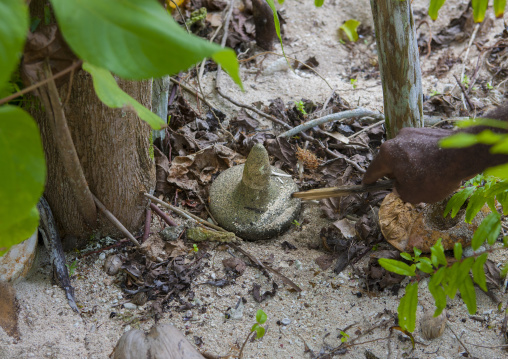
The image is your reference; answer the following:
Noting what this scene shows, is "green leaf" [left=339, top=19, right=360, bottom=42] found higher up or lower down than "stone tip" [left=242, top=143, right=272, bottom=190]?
higher up

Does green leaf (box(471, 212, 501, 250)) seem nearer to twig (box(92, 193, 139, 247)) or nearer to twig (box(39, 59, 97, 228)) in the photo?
twig (box(39, 59, 97, 228))

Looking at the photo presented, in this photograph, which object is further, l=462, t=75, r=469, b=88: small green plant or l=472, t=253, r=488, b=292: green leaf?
l=462, t=75, r=469, b=88: small green plant

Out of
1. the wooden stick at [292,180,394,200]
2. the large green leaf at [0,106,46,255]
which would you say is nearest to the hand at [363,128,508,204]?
the wooden stick at [292,180,394,200]

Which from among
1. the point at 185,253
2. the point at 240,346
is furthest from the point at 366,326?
the point at 185,253

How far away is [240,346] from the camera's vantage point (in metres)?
2.05

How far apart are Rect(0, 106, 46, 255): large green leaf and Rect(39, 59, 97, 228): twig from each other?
11.3 inches

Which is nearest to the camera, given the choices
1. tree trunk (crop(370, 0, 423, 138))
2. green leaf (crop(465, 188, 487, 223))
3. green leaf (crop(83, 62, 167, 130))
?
green leaf (crop(83, 62, 167, 130))

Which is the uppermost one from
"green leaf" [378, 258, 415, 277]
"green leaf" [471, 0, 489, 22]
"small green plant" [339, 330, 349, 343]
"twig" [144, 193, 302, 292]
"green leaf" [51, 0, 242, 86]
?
"green leaf" [51, 0, 242, 86]

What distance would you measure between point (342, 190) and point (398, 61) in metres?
0.80

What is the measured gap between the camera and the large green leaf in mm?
962

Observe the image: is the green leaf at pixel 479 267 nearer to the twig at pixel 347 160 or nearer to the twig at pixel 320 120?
the twig at pixel 347 160

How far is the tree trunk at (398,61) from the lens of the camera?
243 cm

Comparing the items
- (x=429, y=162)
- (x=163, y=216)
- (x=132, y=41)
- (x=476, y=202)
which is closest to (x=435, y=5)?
(x=429, y=162)

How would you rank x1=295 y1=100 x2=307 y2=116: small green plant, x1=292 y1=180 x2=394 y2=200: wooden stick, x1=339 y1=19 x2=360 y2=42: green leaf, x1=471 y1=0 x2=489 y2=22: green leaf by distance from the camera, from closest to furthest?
x1=471 y1=0 x2=489 y2=22: green leaf < x1=292 y1=180 x2=394 y2=200: wooden stick < x1=295 y1=100 x2=307 y2=116: small green plant < x1=339 y1=19 x2=360 y2=42: green leaf
